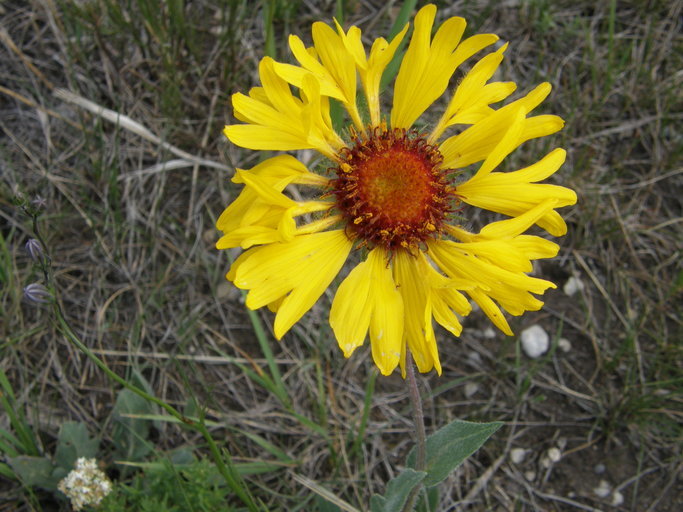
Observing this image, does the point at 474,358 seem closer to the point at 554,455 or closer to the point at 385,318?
the point at 554,455

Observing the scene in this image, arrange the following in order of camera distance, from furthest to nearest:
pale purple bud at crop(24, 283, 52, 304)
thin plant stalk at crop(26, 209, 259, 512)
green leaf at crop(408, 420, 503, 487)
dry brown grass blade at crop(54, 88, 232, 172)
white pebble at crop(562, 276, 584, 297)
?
white pebble at crop(562, 276, 584, 297), dry brown grass blade at crop(54, 88, 232, 172), green leaf at crop(408, 420, 503, 487), pale purple bud at crop(24, 283, 52, 304), thin plant stalk at crop(26, 209, 259, 512)

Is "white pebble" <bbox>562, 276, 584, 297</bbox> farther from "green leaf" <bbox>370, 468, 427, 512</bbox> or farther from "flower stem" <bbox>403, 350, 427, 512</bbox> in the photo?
"green leaf" <bbox>370, 468, 427, 512</bbox>

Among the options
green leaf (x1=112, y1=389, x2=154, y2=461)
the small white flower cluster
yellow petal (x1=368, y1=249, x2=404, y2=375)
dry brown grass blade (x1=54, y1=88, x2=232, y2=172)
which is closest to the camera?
yellow petal (x1=368, y1=249, x2=404, y2=375)

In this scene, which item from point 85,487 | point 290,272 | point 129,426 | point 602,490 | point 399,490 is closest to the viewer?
point 290,272

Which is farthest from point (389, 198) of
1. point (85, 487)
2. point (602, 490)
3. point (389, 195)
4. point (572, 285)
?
point (602, 490)

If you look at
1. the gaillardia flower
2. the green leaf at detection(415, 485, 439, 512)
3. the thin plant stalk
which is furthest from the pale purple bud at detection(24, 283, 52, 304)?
the green leaf at detection(415, 485, 439, 512)

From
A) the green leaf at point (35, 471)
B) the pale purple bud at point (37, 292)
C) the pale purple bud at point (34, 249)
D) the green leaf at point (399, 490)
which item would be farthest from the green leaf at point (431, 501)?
the pale purple bud at point (34, 249)
